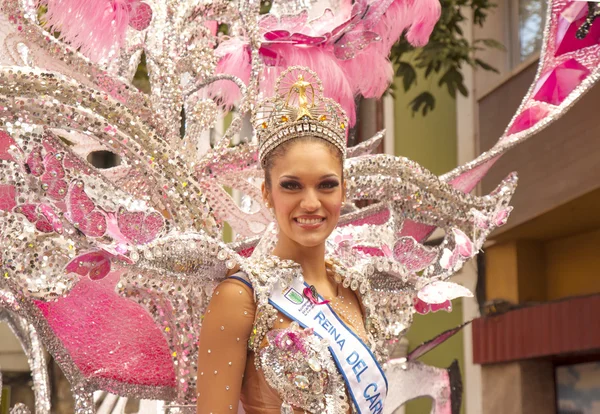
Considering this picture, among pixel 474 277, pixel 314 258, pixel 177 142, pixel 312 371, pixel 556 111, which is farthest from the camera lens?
pixel 474 277

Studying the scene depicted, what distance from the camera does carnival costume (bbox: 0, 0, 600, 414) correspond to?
1969mm

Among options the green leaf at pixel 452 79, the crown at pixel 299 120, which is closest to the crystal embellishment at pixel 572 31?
the crown at pixel 299 120

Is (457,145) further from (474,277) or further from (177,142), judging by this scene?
(177,142)

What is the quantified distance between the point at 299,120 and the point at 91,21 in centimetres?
98

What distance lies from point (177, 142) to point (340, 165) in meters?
0.71

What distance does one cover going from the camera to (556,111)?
9.55 feet

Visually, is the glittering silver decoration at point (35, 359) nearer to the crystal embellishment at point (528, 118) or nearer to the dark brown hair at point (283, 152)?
the dark brown hair at point (283, 152)

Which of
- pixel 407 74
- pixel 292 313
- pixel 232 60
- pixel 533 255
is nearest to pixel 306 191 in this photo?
pixel 292 313

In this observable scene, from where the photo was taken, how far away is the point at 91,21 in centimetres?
270

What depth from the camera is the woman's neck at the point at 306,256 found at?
204 cm

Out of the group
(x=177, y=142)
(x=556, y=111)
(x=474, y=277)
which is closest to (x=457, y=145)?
(x=474, y=277)

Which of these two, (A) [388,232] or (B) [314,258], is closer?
(B) [314,258]

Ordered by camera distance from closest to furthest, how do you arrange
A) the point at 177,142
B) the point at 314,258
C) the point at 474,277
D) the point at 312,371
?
the point at 312,371, the point at 314,258, the point at 177,142, the point at 474,277

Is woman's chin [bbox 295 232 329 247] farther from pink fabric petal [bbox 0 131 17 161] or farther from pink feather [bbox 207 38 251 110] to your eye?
pink feather [bbox 207 38 251 110]
